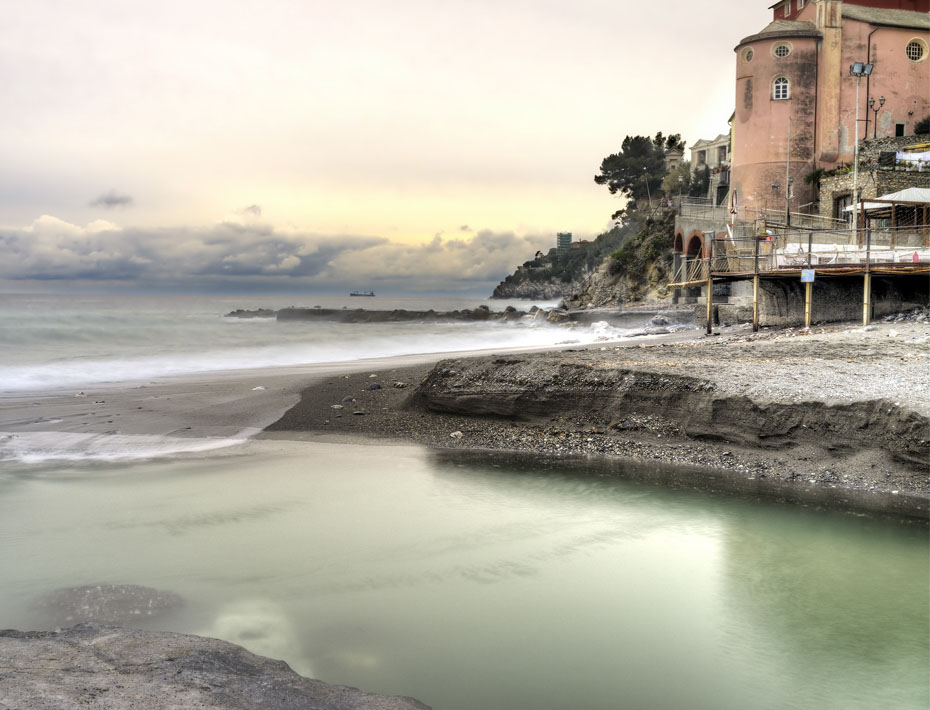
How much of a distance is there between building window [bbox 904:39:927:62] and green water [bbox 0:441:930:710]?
36.4 m

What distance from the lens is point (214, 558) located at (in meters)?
6.68

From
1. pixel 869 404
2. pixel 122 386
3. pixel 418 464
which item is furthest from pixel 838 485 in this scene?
pixel 122 386

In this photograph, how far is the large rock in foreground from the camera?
316cm

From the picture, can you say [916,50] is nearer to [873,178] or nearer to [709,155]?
[873,178]

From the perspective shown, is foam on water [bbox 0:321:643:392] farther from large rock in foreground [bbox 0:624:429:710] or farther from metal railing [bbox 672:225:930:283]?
large rock in foreground [bbox 0:624:429:710]

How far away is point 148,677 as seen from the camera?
3.50 meters

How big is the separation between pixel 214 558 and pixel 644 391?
21.1 ft

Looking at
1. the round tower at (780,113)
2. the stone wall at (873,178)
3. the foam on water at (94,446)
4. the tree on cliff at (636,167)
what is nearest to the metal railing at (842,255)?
the stone wall at (873,178)

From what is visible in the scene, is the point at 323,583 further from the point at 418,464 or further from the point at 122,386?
the point at 122,386

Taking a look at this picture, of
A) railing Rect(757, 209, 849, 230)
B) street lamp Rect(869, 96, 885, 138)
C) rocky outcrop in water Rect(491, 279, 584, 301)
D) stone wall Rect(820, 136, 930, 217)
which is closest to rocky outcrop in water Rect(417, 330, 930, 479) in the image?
stone wall Rect(820, 136, 930, 217)

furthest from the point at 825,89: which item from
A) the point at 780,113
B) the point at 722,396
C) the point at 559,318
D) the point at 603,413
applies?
the point at 603,413

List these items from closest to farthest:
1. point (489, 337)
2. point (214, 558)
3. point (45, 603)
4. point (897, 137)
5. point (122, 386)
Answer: point (45, 603) → point (214, 558) → point (122, 386) → point (897, 137) → point (489, 337)

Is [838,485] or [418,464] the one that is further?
[418,464]

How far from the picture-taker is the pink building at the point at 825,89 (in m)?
35.1
